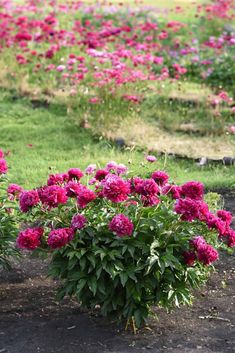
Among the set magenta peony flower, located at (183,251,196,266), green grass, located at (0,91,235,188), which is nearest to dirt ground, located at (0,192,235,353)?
magenta peony flower, located at (183,251,196,266)

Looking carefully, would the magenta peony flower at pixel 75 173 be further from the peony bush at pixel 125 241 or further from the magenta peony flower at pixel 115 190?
the magenta peony flower at pixel 115 190

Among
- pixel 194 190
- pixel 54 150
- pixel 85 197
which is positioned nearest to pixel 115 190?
pixel 85 197

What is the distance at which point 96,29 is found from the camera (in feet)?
47.4

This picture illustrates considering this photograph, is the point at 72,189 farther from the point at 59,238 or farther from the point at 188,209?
the point at 188,209

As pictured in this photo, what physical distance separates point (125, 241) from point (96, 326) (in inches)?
27.4

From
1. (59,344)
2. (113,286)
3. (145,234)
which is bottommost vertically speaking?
(59,344)

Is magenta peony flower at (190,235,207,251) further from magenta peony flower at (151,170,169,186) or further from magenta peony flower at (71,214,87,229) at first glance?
magenta peony flower at (71,214,87,229)

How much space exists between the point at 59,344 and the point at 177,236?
99 cm

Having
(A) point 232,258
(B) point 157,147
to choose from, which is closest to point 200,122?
(B) point 157,147

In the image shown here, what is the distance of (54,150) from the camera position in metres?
9.05

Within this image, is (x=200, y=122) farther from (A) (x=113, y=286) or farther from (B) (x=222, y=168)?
(A) (x=113, y=286)

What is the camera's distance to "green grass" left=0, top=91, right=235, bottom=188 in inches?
317

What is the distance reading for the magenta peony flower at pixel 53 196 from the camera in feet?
14.4

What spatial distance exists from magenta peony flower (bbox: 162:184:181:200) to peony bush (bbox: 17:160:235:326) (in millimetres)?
68
